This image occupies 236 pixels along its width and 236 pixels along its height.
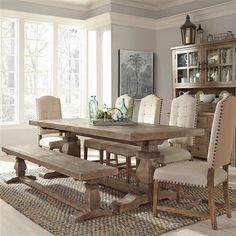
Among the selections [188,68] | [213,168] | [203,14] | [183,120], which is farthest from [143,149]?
[203,14]

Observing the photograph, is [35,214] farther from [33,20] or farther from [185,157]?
[33,20]

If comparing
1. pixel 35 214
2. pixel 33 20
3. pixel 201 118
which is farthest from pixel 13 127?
pixel 35 214

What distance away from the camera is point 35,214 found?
3.20 m

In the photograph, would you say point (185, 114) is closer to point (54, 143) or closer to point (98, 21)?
point (54, 143)

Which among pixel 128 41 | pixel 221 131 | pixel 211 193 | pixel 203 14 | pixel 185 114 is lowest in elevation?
pixel 211 193

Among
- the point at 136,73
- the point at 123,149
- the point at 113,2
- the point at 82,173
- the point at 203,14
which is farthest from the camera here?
the point at 136,73

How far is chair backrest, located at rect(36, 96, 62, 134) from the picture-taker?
5547 millimetres

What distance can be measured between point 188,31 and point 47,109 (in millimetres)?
2677

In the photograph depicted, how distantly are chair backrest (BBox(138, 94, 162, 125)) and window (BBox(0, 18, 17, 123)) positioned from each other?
9.50 feet

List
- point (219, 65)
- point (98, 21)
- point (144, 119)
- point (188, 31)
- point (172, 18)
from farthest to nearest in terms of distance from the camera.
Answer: point (98, 21), point (172, 18), point (188, 31), point (219, 65), point (144, 119)

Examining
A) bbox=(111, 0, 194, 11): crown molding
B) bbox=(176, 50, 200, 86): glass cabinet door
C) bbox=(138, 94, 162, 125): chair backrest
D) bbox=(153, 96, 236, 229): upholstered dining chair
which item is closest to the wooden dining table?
bbox=(153, 96, 236, 229): upholstered dining chair

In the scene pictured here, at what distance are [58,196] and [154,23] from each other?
481cm

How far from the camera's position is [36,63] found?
22.8ft

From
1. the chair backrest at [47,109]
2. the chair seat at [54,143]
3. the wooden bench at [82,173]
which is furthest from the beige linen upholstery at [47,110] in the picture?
the wooden bench at [82,173]
